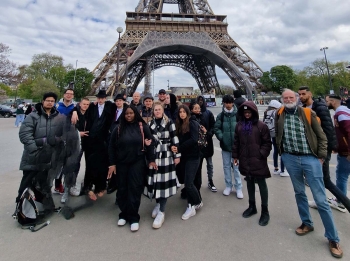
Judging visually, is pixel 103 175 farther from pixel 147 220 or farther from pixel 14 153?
pixel 14 153

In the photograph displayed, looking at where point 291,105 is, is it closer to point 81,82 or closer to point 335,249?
point 335,249

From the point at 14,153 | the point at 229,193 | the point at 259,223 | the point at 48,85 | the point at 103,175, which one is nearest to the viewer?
the point at 259,223

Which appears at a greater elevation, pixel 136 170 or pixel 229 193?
pixel 136 170

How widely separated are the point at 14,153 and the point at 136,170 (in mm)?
6174

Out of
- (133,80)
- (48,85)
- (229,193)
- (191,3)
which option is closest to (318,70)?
(191,3)

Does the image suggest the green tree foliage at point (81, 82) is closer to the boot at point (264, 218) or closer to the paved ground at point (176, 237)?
the paved ground at point (176, 237)

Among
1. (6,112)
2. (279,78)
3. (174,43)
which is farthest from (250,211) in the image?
(279,78)

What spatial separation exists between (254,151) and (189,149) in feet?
2.88

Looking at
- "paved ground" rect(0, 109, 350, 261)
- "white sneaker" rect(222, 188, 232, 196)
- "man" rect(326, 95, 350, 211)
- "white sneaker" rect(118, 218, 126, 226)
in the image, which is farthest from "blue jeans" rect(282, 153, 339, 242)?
"white sneaker" rect(118, 218, 126, 226)

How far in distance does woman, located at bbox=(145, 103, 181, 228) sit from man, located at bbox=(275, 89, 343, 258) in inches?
54.2

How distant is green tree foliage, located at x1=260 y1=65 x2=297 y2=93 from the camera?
1342 inches

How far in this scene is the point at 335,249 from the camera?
210 cm

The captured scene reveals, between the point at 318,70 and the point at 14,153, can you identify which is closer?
the point at 14,153

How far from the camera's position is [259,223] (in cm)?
268
